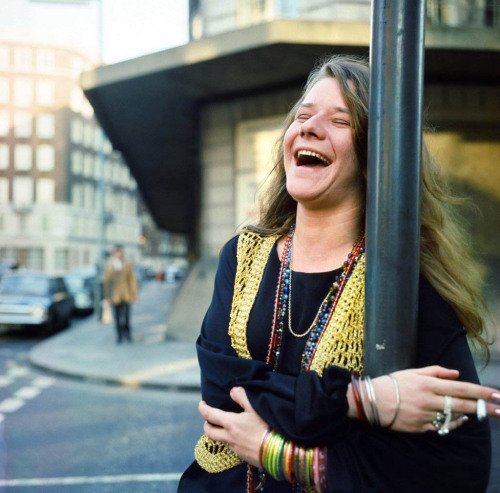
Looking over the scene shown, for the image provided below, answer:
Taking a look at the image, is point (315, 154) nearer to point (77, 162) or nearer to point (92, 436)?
point (92, 436)

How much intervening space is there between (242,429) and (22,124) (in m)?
59.5

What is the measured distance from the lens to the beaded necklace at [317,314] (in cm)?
148

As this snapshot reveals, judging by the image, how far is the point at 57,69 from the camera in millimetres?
55906

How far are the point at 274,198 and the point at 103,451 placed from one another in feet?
13.5

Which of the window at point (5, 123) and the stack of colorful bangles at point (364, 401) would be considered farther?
the window at point (5, 123)

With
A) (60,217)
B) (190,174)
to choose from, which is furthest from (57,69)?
(190,174)

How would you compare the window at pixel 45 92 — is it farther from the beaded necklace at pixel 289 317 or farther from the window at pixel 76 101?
the beaded necklace at pixel 289 317

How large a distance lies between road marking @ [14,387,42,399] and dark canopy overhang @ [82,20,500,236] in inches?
245

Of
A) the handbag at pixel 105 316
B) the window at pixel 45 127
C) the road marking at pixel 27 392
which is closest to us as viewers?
the road marking at pixel 27 392

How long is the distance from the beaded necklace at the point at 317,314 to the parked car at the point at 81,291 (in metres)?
18.3

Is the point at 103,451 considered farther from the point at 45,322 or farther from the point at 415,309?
the point at 45,322

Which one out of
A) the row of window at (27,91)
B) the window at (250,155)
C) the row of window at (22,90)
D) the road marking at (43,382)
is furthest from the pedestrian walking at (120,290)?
the row of window at (22,90)

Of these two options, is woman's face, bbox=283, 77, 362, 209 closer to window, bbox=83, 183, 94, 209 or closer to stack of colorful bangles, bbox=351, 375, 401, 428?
stack of colorful bangles, bbox=351, 375, 401, 428

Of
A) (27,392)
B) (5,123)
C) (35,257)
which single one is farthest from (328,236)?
(5,123)
